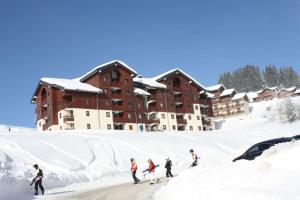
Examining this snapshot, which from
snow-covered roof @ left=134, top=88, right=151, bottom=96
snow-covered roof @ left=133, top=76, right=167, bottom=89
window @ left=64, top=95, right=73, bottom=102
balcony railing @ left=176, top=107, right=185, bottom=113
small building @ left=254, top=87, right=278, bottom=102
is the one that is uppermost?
small building @ left=254, top=87, right=278, bottom=102

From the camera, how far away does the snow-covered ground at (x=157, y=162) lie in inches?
496

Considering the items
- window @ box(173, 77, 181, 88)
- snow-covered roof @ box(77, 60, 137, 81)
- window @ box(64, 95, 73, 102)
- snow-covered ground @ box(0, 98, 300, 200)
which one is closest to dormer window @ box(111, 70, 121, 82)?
snow-covered roof @ box(77, 60, 137, 81)

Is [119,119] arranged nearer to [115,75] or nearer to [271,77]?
[115,75]

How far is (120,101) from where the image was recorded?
2963 inches

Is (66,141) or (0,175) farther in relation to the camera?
(66,141)

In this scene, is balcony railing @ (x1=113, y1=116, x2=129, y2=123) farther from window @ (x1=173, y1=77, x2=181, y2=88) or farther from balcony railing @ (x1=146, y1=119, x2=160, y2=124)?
window @ (x1=173, y1=77, x2=181, y2=88)

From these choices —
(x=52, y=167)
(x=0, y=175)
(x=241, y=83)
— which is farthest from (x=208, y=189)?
(x=241, y=83)

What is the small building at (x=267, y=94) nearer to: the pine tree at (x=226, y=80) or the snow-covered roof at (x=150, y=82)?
the pine tree at (x=226, y=80)

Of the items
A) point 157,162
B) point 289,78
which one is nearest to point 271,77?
point 289,78

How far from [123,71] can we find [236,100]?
171 feet

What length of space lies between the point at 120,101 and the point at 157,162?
35.3 metres

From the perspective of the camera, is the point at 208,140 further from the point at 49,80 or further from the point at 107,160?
the point at 49,80

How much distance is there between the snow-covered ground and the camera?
41.3 ft

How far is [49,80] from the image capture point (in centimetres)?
7075
